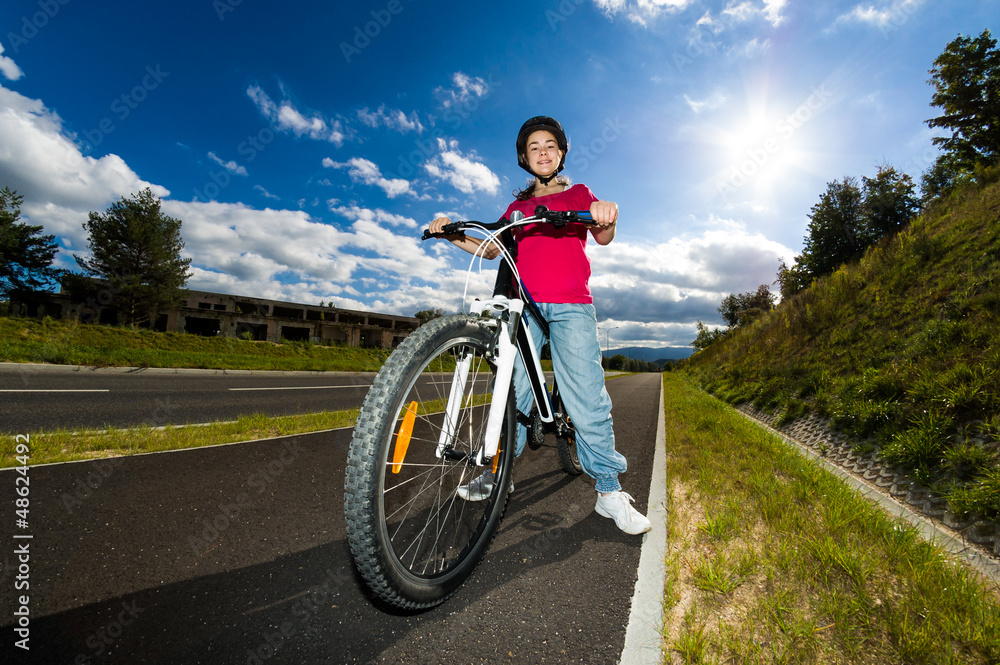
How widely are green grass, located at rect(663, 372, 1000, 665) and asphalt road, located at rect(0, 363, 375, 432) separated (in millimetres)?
6221

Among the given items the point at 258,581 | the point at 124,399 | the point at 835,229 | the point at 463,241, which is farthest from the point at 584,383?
the point at 835,229

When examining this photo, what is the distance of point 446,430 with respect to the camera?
6.43ft

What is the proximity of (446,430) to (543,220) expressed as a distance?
1.20 meters

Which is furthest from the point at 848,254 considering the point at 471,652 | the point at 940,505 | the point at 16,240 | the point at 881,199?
the point at 16,240

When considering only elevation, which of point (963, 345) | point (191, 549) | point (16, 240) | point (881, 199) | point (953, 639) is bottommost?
point (191, 549)

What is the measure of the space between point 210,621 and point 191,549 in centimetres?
71

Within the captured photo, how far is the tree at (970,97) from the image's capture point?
16.2 meters

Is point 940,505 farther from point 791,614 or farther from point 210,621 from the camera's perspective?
point 210,621

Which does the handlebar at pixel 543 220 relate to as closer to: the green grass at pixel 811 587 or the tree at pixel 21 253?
the green grass at pixel 811 587

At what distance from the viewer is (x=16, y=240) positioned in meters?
26.0

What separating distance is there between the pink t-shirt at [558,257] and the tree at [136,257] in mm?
34133

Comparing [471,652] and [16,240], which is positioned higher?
[16,240]

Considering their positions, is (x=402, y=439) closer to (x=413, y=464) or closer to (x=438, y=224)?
(x=413, y=464)

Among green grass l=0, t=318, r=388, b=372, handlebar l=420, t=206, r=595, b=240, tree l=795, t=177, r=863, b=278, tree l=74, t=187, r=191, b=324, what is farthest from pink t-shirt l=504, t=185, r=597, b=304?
tree l=74, t=187, r=191, b=324
